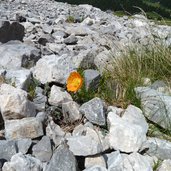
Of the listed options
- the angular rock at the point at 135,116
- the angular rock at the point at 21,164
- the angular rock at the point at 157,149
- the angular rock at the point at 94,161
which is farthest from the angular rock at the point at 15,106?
the angular rock at the point at 157,149

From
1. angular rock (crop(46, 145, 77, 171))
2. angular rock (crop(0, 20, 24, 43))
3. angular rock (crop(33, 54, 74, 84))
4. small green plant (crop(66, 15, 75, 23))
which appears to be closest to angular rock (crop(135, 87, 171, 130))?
angular rock (crop(33, 54, 74, 84))

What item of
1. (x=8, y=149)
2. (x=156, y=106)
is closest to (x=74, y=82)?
(x=156, y=106)

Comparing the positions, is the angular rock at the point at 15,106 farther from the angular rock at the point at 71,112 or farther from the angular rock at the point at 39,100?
the angular rock at the point at 71,112

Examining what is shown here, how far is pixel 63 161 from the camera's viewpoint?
374 centimetres

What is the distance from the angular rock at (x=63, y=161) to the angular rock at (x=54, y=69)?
1.41 metres

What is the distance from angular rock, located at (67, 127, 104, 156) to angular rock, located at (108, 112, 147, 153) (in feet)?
0.54

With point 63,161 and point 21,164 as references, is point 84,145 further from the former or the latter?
point 21,164

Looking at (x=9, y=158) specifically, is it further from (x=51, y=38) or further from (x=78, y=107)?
(x=51, y=38)

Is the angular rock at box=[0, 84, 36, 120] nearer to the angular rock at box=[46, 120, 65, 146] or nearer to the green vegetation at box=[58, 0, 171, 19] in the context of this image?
the angular rock at box=[46, 120, 65, 146]

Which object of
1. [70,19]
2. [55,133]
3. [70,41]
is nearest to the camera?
[55,133]

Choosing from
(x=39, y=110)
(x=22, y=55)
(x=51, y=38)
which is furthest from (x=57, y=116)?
(x=51, y=38)

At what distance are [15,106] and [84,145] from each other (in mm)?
794

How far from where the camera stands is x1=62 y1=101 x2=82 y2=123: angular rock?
15.1ft

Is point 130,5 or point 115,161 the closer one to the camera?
point 115,161
